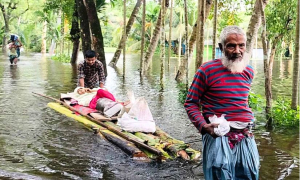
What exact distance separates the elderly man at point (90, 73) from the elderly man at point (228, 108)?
6283 millimetres

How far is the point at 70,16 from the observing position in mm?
21594

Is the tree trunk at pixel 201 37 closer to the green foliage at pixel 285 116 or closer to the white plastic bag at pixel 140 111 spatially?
the green foliage at pixel 285 116

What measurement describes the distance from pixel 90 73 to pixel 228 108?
672 cm

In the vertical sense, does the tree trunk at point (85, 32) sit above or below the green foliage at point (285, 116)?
above

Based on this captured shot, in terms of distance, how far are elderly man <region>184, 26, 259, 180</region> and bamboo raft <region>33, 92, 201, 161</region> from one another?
240 centimetres

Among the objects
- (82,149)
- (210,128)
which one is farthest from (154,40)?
(210,128)

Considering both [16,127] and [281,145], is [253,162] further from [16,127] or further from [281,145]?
[16,127]

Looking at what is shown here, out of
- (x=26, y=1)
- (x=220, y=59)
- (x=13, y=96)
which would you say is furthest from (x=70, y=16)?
(x=26, y=1)

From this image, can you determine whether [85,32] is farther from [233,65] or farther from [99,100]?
[233,65]

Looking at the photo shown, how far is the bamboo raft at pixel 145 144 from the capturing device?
5496 millimetres

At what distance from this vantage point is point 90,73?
9.45 m

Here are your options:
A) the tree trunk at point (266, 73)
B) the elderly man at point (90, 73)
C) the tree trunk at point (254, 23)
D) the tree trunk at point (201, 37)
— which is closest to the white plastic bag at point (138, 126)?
the tree trunk at point (266, 73)

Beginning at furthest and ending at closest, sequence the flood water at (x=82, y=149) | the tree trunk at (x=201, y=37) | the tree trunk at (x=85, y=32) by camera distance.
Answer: the tree trunk at (x=85, y=32), the tree trunk at (x=201, y=37), the flood water at (x=82, y=149)

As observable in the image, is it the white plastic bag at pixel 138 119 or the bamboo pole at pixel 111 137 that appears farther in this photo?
the white plastic bag at pixel 138 119
